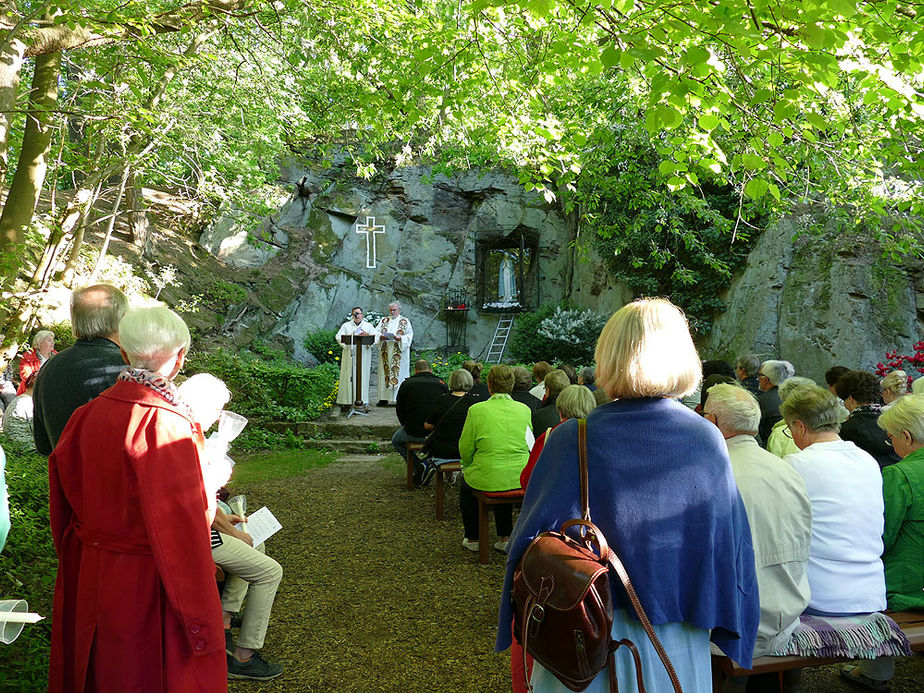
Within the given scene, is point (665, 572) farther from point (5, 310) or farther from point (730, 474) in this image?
point (5, 310)

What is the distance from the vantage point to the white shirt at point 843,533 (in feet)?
9.13

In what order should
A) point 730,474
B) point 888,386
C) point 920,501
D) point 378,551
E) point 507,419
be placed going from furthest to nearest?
point 378,551 → point 507,419 → point 888,386 → point 920,501 → point 730,474

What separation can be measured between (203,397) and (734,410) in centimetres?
226

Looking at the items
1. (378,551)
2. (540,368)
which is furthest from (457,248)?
(378,551)

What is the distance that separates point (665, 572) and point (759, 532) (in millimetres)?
972

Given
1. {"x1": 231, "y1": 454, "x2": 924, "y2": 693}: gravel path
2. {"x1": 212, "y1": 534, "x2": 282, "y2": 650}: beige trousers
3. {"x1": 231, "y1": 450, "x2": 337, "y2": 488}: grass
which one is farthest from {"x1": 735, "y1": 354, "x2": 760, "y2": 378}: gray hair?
{"x1": 231, "y1": 450, "x2": 337, "y2": 488}: grass

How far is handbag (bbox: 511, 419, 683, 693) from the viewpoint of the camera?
1.64m

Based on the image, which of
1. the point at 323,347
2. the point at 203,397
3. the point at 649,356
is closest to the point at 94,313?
the point at 203,397

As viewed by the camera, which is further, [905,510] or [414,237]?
[414,237]

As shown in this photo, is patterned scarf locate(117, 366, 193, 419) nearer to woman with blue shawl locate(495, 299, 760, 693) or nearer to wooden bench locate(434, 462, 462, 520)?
woman with blue shawl locate(495, 299, 760, 693)

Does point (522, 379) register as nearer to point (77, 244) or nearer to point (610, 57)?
point (610, 57)

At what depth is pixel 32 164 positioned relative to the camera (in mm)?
6289

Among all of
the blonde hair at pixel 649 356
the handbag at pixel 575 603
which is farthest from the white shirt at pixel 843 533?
the handbag at pixel 575 603

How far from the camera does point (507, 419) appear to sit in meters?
5.09
